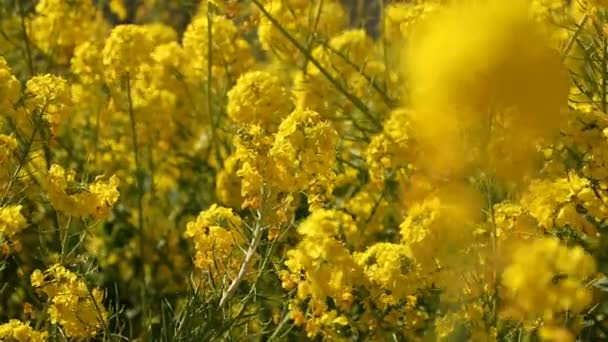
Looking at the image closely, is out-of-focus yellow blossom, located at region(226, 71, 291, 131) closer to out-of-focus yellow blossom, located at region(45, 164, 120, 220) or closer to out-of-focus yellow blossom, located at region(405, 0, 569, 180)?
out-of-focus yellow blossom, located at region(45, 164, 120, 220)

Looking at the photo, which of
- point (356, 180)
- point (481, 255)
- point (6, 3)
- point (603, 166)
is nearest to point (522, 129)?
point (481, 255)

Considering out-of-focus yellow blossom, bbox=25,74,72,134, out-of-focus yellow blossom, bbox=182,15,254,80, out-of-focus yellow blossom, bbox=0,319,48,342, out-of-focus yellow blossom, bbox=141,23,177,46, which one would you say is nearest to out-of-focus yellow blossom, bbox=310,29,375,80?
out-of-focus yellow blossom, bbox=182,15,254,80

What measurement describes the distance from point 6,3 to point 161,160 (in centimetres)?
106

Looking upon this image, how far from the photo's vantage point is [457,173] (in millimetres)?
1960

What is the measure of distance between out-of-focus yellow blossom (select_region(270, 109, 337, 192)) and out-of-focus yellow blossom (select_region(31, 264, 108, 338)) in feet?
1.72

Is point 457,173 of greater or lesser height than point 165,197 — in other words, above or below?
above

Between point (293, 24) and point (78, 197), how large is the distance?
1.85 meters

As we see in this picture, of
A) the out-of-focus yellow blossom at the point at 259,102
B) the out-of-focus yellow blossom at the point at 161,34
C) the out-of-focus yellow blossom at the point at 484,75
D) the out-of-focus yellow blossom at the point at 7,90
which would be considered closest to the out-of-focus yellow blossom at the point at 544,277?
the out-of-focus yellow blossom at the point at 484,75

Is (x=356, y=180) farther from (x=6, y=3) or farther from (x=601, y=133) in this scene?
(x=6, y=3)

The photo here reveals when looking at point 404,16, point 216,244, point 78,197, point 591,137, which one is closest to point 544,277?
point 591,137

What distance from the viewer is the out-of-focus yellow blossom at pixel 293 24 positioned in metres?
4.10

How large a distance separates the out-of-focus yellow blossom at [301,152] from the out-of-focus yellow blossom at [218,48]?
1560 mm

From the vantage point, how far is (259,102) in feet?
10.5

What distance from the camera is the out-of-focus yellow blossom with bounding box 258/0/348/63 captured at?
410 centimetres
